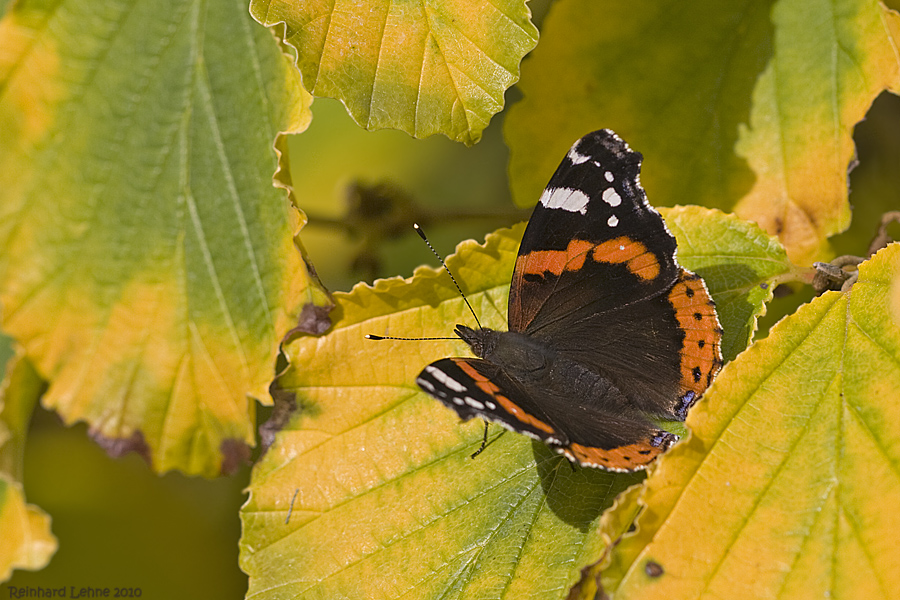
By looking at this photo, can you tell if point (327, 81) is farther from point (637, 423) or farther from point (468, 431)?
point (637, 423)

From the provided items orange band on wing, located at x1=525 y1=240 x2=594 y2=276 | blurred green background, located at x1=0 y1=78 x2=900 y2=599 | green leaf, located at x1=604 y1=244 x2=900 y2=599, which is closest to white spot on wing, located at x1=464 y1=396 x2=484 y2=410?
green leaf, located at x1=604 y1=244 x2=900 y2=599

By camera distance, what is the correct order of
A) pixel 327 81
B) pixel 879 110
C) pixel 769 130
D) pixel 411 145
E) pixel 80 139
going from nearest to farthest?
pixel 327 81 < pixel 80 139 < pixel 769 130 < pixel 879 110 < pixel 411 145

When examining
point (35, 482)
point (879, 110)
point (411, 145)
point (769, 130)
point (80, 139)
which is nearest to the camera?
point (80, 139)

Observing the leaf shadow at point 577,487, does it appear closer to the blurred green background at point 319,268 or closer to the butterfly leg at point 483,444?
the butterfly leg at point 483,444

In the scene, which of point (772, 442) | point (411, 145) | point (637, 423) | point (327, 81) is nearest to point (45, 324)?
point (327, 81)

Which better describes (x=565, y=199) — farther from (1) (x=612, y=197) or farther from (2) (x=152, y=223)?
(2) (x=152, y=223)

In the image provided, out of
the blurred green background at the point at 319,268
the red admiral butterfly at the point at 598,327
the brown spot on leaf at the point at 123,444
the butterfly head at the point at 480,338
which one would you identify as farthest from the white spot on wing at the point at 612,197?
the brown spot on leaf at the point at 123,444

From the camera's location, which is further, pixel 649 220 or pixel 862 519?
pixel 649 220
